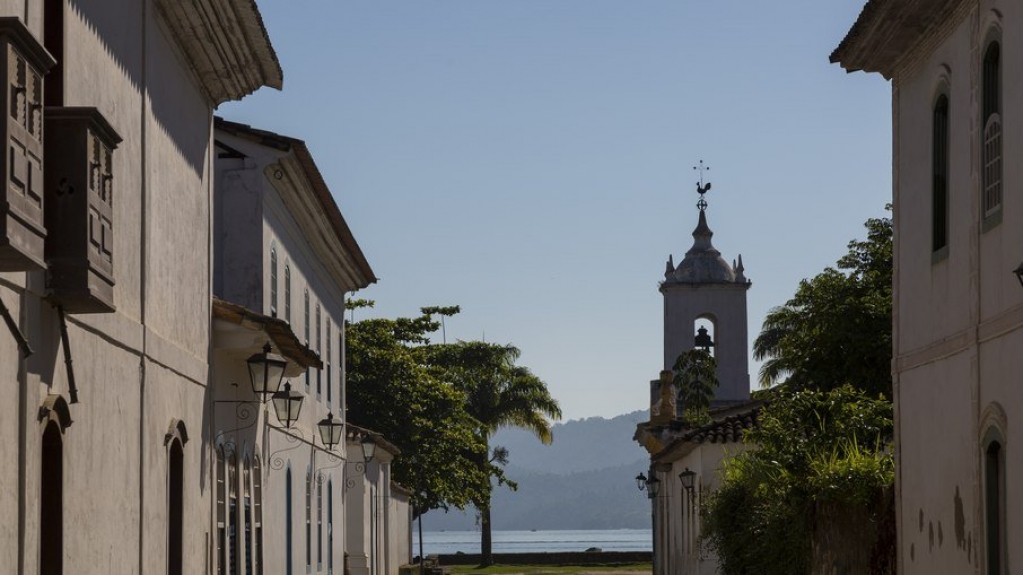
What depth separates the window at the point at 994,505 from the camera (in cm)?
1498

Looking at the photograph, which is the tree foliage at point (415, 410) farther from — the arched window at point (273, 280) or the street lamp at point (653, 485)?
the arched window at point (273, 280)

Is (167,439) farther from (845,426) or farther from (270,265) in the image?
(845,426)

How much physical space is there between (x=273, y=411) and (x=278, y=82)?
6.33 meters

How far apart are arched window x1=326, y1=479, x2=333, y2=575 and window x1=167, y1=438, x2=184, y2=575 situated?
14.6 meters

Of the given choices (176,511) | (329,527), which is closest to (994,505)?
(176,511)

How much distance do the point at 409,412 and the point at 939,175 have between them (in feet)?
116

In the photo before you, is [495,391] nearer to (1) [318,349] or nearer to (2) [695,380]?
(2) [695,380]

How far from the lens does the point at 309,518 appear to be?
92.0 feet

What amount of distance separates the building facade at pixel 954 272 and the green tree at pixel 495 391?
1973 inches

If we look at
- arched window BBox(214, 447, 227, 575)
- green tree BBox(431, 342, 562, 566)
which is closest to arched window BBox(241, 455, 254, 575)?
arched window BBox(214, 447, 227, 575)

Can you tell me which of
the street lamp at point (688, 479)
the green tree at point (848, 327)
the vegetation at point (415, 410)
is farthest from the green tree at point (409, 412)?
the street lamp at point (688, 479)

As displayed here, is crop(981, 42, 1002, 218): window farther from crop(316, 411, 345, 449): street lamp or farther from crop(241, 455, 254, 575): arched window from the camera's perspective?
crop(316, 411, 345, 449): street lamp

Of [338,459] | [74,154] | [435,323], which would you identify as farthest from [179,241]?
[435,323]

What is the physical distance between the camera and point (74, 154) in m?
10.0
